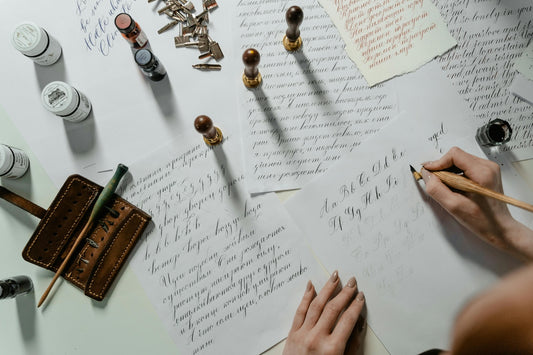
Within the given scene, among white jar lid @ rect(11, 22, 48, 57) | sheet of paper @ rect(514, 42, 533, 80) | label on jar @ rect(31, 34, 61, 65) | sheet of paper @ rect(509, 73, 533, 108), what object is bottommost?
sheet of paper @ rect(509, 73, 533, 108)

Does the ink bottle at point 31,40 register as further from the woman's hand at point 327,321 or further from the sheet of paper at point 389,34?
the woman's hand at point 327,321

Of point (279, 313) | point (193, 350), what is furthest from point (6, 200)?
point (279, 313)

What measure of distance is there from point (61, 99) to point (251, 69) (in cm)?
37

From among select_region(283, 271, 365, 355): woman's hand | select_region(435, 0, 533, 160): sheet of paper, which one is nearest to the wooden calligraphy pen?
select_region(435, 0, 533, 160): sheet of paper

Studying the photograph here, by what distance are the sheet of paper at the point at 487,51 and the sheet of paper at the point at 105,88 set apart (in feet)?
1.52

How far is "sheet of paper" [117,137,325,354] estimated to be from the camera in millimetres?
650

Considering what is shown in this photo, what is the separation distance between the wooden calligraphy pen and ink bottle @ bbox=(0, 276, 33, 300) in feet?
2.62

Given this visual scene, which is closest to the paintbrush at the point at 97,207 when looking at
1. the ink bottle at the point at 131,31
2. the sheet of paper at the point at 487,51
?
the ink bottle at the point at 131,31

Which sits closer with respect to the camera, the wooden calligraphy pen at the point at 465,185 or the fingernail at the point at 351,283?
the wooden calligraphy pen at the point at 465,185

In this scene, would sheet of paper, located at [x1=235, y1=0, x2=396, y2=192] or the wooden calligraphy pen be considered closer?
the wooden calligraphy pen

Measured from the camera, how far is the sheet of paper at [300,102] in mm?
662

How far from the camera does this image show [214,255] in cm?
66

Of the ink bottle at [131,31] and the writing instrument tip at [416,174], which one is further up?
the ink bottle at [131,31]

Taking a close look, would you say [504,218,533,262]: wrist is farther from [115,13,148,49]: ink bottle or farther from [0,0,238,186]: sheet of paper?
[115,13,148,49]: ink bottle
